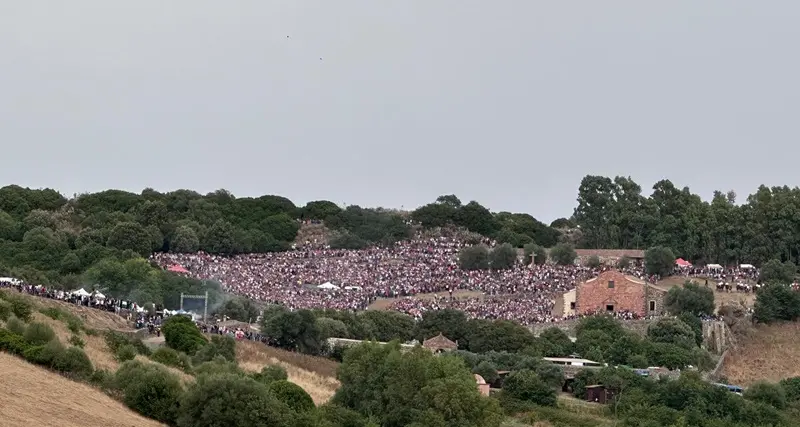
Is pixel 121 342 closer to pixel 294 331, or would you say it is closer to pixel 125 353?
pixel 125 353

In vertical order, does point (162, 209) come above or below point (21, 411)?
above

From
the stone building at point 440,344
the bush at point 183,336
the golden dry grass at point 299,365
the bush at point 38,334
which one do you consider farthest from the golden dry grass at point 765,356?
the bush at point 38,334

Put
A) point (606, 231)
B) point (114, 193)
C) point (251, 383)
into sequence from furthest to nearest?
1. point (114, 193)
2. point (606, 231)
3. point (251, 383)

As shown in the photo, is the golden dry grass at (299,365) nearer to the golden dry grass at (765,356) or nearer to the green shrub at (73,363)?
the green shrub at (73,363)

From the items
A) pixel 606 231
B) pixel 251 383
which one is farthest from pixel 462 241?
pixel 251 383

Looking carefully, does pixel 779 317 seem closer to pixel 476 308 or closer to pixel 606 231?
pixel 476 308

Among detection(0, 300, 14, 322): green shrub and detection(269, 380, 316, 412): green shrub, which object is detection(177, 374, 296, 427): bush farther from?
detection(0, 300, 14, 322): green shrub

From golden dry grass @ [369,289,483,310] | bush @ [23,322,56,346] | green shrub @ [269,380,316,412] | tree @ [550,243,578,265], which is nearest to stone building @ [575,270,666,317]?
golden dry grass @ [369,289,483,310]
